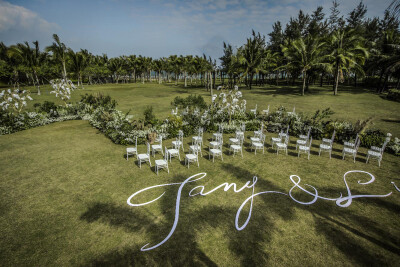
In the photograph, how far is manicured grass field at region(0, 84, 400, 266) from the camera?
6.33 m

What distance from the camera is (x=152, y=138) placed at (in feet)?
48.1

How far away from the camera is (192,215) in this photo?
8086 millimetres

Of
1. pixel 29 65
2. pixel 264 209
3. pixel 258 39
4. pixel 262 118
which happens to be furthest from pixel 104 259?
pixel 29 65

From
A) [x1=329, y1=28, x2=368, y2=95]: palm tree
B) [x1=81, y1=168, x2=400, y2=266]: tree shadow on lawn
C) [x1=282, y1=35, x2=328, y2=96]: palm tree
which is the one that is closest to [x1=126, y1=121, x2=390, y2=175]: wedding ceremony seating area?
[x1=81, y1=168, x2=400, y2=266]: tree shadow on lawn

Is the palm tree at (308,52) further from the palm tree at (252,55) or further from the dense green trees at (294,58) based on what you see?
the palm tree at (252,55)

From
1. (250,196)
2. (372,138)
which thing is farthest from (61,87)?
(372,138)

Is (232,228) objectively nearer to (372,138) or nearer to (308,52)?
(372,138)

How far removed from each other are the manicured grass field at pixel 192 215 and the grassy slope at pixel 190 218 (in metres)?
0.04

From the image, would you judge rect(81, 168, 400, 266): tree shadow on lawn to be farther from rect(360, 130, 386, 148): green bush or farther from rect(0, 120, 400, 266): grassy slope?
rect(360, 130, 386, 148): green bush

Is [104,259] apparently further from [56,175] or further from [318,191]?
[318,191]

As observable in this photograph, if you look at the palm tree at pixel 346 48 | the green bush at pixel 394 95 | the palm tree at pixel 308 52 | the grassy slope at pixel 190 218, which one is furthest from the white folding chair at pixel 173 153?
the green bush at pixel 394 95

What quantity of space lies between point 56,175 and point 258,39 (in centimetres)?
4685

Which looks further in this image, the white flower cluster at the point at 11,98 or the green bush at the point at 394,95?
the green bush at the point at 394,95

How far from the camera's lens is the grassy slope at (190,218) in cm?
633
